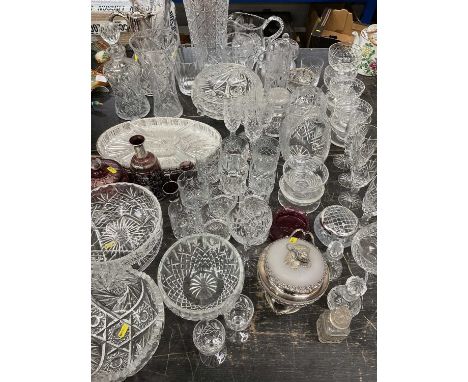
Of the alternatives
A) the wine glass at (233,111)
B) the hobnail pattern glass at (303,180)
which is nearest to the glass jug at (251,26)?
the wine glass at (233,111)

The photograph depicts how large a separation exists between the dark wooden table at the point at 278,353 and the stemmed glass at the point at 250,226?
0.39 feet

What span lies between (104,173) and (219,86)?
564 millimetres

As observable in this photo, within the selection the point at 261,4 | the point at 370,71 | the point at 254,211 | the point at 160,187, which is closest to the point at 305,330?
the point at 254,211

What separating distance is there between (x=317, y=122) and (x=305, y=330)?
0.70 metres

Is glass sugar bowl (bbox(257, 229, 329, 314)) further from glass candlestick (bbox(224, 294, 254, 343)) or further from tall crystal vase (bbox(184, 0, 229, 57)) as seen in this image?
tall crystal vase (bbox(184, 0, 229, 57))

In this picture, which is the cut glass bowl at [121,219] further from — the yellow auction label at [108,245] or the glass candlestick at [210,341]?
the glass candlestick at [210,341]

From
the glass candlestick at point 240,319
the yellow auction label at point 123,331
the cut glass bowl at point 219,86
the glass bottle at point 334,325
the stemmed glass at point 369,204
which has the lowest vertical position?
the yellow auction label at point 123,331

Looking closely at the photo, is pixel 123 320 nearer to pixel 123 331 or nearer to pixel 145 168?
pixel 123 331

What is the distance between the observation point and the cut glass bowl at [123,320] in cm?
89

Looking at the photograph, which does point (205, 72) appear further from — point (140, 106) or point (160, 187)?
point (160, 187)

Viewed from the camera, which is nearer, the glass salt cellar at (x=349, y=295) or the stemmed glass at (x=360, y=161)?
the glass salt cellar at (x=349, y=295)

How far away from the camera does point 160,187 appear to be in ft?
3.98

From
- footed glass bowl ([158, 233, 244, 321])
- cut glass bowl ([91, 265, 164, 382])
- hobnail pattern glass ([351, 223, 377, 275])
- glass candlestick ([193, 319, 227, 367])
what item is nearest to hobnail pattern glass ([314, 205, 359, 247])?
hobnail pattern glass ([351, 223, 377, 275])

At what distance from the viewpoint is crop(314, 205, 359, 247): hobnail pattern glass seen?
1121mm
